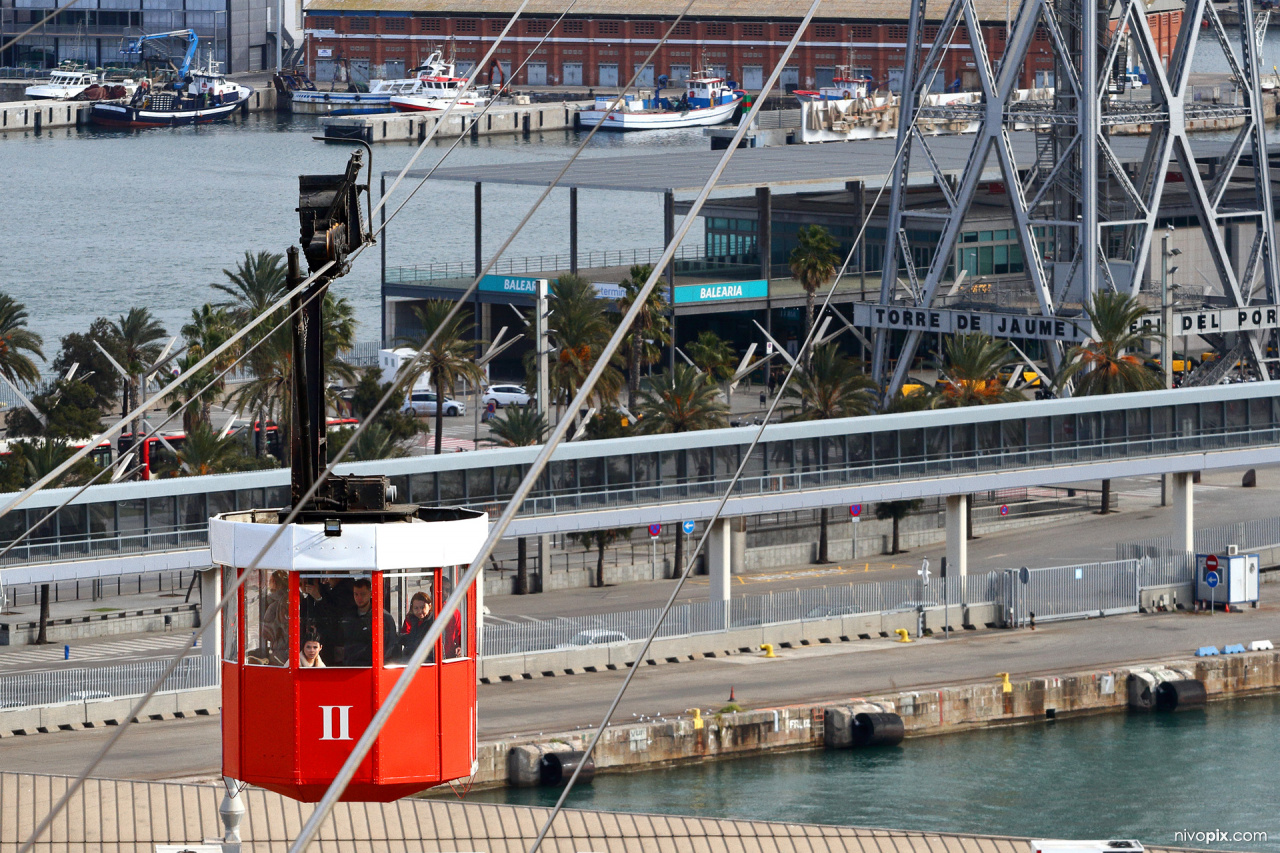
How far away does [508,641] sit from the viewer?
149 ft

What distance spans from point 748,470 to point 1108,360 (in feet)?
52.7

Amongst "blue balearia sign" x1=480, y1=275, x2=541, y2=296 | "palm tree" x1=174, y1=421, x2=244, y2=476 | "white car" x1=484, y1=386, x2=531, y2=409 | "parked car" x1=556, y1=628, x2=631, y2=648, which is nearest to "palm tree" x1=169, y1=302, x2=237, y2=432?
"palm tree" x1=174, y1=421, x2=244, y2=476

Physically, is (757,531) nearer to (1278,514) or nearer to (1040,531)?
(1040,531)

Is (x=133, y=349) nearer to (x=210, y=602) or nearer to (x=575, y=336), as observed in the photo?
(x=575, y=336)

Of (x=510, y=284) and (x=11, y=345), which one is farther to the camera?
(x=510, y=284)

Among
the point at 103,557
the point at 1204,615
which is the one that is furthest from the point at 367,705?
the point at 1204,615

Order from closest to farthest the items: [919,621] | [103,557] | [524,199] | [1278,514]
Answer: [103,557] → [919,621] → [1278,514] → [524,199]

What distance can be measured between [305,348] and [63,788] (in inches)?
619

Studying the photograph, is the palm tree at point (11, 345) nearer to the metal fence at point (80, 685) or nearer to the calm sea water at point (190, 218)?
the metal fence at point (80, 685)

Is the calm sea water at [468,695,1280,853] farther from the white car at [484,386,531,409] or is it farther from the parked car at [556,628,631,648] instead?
the white car at [484,386,531,409]

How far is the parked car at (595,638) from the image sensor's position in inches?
1815

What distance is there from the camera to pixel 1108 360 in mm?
63250

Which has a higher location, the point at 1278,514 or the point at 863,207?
the point at 863,207

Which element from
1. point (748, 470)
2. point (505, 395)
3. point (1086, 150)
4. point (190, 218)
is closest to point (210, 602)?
point (748, 470)
